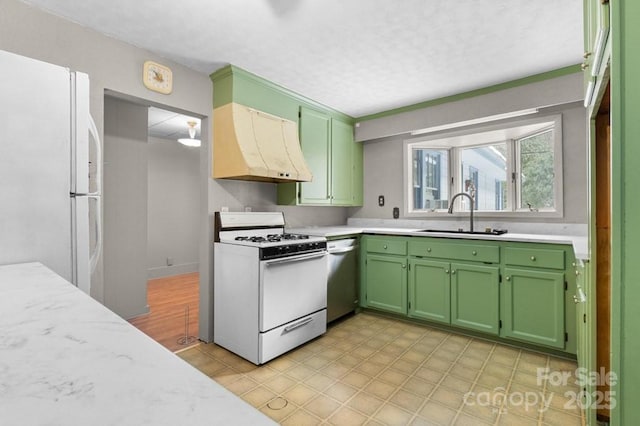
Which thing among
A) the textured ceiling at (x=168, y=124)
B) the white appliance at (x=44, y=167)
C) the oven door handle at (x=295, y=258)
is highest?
the textured ceiling at (x=168, y=124)

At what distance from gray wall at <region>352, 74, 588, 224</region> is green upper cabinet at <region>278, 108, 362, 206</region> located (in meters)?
0.21

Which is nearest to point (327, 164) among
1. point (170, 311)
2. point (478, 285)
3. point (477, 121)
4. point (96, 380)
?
point (477, 121)

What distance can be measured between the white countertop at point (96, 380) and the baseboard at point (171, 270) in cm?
503

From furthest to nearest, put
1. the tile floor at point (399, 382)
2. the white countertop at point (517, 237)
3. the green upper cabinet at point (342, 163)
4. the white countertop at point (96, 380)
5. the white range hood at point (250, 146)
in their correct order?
the green upper cabinet at point (342, 163), the white range hood at point (250, 146), the white countertop at point (517, 237), the tile floor at point (399, 382), the white countertop at point (96, 380)

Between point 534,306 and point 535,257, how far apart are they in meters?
0.39

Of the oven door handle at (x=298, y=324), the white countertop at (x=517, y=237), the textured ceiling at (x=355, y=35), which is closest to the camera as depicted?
the textured ceiling at (x=355, y=35)

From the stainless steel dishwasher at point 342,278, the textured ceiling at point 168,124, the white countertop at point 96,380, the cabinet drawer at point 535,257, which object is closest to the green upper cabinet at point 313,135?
the stainless steel dishwasher at point 342,278

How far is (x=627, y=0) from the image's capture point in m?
0.71

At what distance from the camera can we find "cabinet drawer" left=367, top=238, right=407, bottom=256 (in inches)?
128

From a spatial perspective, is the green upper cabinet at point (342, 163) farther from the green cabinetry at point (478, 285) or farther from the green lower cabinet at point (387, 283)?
the green lower cabinet at point (387, 283)

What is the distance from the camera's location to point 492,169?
358 centimetres

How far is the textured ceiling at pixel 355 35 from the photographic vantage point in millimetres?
1909

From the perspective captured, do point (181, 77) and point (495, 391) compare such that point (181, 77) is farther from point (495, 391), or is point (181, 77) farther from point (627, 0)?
point (495, 391)

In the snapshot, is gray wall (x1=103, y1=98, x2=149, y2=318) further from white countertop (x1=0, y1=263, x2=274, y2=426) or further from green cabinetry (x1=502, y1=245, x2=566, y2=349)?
green cabinetry (x1=502, y1=245, x2=566, y2=349)
